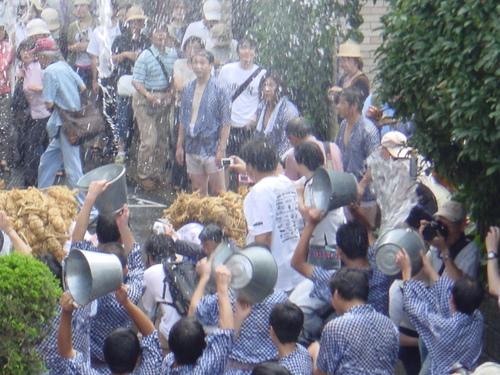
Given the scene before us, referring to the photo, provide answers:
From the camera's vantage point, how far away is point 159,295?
5.97m

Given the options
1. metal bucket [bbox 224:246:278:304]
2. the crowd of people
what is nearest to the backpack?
the crowd of people

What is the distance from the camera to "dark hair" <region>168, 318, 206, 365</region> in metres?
4.94

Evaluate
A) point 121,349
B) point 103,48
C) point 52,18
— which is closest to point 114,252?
point 121,349

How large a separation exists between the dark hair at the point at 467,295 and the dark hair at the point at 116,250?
→ 197 centimetres

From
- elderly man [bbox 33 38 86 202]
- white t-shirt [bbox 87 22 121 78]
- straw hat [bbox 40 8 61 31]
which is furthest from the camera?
straw hat [bbox 40 8 61 31]

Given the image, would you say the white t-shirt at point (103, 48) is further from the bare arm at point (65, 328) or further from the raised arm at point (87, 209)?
the bare arm at point (65, 328)

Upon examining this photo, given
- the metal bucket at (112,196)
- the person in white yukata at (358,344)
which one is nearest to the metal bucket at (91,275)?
the metal bucket at (112,196)

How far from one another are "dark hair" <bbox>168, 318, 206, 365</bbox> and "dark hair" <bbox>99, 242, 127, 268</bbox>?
97 cm

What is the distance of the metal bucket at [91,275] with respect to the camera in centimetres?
509

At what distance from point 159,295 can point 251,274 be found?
3.10ft

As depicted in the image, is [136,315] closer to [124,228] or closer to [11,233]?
[124,228]

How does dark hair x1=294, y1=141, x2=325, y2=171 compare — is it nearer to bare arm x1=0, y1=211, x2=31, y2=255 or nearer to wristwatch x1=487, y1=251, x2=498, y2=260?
wristwatch x1=487, y1=251, x2=498, y2=260

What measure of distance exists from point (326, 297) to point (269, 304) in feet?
1.85

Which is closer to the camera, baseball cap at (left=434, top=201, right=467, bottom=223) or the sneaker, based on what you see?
baseball cap at (left=434, top=201, right=467, bottom=223)
